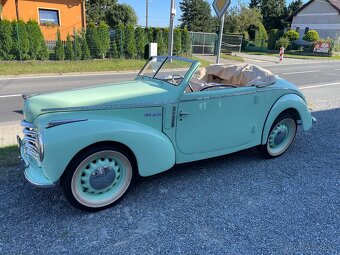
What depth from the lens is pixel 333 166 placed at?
13.9 feet

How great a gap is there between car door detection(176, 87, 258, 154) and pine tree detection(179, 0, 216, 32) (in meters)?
50.3

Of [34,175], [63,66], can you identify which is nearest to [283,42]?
[63,66]

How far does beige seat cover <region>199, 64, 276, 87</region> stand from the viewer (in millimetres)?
4129

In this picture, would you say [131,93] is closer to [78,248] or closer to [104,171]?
[104,171]

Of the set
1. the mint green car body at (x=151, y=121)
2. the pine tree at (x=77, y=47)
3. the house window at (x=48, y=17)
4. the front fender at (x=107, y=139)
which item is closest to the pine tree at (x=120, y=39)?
the pine tree at (x=77, y=47)

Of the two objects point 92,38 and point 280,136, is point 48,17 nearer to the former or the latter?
point 92,38

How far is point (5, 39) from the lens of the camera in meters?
15.1

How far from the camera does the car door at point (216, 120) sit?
134 inches

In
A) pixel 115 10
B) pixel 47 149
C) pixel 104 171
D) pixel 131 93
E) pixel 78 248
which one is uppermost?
pixel 115 10

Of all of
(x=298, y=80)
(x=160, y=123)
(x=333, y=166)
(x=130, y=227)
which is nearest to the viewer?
(x=130, y=227)

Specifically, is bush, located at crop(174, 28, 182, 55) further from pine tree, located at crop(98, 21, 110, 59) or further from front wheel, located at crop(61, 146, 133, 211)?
front wheel, located at crop(61, 146, 133, 211)

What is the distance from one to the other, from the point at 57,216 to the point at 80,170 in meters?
0.53

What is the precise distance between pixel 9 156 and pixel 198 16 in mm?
52769

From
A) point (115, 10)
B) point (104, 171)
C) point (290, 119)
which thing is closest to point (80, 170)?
point (104, 171)
